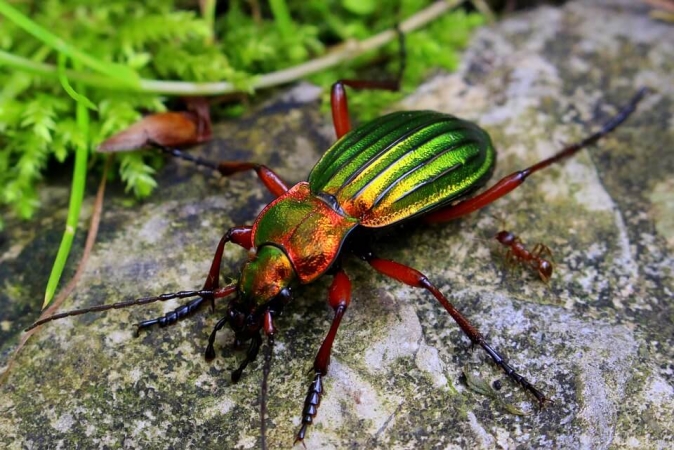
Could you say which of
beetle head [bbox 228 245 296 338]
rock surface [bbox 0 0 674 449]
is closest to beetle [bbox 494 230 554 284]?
rock surface [bbox 0 0 674 449]

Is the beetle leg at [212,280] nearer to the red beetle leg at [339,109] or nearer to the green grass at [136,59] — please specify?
the green grass at [136,59]

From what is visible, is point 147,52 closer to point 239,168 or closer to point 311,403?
point 239,168

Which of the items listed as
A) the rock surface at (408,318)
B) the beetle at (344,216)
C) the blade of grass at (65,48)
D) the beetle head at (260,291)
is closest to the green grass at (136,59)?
the blade of grass at (65,48)

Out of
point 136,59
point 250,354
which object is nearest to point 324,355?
point 250,354

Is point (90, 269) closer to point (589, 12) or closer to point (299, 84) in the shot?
point (299, 84)

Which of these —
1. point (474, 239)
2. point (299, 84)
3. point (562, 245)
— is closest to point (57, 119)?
point (299, 84)
